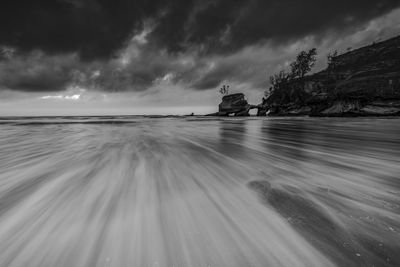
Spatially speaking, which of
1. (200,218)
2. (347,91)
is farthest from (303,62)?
(200,218)

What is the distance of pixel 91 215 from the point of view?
1.99m

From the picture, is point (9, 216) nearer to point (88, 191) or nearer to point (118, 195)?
point (88, 191)

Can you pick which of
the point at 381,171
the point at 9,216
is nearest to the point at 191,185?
the point at 9,216

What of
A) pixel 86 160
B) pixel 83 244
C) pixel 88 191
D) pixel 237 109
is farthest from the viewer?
pixel 237 109

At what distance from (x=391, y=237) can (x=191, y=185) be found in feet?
7.16

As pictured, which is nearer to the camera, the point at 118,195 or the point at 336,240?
the point at 336,240

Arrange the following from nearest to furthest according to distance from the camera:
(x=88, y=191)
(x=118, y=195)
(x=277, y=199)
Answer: (x=277, y=199), (x=118, y=195), (x=88, y=191)

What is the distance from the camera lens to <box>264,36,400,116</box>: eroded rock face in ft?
146

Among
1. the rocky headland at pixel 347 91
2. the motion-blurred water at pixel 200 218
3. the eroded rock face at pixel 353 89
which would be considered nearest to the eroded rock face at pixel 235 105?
the rocky headland at pixel 347 91

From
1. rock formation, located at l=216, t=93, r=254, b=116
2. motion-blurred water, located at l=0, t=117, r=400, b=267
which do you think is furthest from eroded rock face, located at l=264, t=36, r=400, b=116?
motion-blurred water, located at l=0, t=117, r=400, b=267

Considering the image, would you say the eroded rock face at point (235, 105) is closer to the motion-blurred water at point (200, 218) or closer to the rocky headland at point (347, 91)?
the rocky headland at point (347, 91)

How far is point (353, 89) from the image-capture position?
8300 centimetres

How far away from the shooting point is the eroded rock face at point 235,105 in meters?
92.7

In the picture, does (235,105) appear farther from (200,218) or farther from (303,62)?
(200,218)
